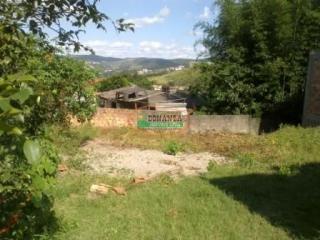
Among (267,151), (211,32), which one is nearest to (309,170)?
(267,151)

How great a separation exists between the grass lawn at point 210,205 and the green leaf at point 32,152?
3.62 metres

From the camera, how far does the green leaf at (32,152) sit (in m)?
0.89

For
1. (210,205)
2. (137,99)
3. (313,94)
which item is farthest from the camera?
(137,99)

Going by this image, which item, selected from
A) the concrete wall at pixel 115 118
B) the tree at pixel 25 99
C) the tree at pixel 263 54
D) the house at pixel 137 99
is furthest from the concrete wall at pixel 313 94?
the tree at pixel 25 99

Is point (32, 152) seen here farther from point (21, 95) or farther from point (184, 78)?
point (184, 78)

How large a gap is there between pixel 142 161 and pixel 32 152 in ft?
31.0

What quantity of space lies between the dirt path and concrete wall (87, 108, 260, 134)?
360 cm

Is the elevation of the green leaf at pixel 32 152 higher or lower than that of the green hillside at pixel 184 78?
higher

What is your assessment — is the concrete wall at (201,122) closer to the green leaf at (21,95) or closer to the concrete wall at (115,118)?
the concrete wall at (115,118)

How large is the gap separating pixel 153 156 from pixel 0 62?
9145 mm

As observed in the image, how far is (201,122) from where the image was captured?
15492mm

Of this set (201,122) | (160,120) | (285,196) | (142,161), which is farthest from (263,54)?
(285,196)

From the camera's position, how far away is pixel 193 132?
15.6 meters

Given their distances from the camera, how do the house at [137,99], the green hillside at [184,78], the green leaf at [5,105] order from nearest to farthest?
the green leaf at [5,105]
the green hillside at [184,78]
the house at [137,99]
